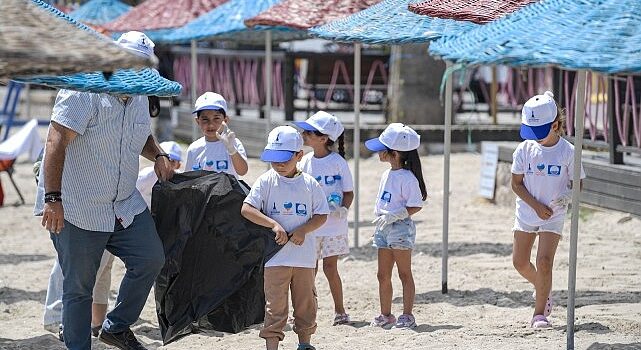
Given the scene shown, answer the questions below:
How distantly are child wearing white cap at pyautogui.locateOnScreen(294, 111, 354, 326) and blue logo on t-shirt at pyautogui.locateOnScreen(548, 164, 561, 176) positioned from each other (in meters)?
1.22

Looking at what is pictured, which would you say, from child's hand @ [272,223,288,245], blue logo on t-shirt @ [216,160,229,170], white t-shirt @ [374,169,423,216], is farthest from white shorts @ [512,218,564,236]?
blue logo on t-shirt @ [216,160,229,170]

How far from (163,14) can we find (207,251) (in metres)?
8.26

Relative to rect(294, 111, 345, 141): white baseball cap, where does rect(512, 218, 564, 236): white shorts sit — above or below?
below

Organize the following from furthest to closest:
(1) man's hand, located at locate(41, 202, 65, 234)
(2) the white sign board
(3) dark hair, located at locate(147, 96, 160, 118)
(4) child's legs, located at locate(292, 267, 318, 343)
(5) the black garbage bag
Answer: (2) the white sign board < (3) dark hair, located at locate(147, 96, 160, 118) < (5) the black garbage bag < (4) child's legs, located at locate(292, 267, 318, 343) < (1) man's hand, located at locate(41, 202, 65, 234)

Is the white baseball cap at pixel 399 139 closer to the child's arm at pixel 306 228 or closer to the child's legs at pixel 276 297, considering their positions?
the child's arm at pixel 306 228

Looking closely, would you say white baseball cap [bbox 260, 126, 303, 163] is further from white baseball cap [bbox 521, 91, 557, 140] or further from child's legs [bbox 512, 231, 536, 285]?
child's legs [bbox 512, 231, 536, 285]

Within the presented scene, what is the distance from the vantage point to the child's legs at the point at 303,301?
20.9ft

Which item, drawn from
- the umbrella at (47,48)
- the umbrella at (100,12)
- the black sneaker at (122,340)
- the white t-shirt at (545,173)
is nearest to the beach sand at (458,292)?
the white t-shirt at (545,173)

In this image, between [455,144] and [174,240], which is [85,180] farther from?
[455,144]

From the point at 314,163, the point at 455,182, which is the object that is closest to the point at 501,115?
the point at 455,182

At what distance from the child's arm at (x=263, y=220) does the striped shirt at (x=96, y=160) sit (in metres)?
0.59

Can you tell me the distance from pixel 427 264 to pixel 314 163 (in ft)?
8.12

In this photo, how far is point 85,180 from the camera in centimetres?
596

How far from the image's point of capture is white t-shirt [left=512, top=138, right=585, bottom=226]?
280 inches
